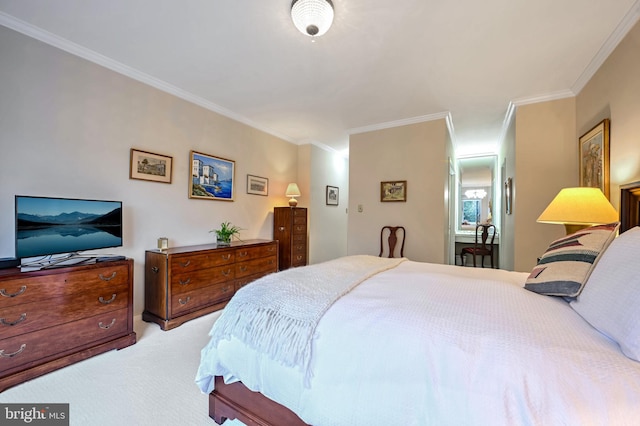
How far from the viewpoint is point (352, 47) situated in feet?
7.12

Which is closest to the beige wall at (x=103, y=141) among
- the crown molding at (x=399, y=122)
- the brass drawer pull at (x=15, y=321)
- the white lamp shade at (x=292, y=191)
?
the brass drawer pull at (x=15, y=321)

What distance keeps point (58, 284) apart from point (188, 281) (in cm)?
99

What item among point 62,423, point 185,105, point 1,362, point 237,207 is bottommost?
point 62,423

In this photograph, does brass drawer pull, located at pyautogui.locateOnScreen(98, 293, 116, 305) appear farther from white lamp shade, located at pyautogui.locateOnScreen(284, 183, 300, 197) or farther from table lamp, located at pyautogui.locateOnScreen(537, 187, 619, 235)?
table lamp, located at pyautogui.locateOnScreen(537, 187, 619, 235)

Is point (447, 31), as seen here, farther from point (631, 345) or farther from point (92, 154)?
point (92, 154)

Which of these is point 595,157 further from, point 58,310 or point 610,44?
point 58,310

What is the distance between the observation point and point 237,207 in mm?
3807

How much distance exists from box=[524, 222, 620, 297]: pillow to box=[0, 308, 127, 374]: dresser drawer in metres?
2.94

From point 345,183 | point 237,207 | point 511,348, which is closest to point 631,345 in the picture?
point 511,348

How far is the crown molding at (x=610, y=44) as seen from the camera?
70.0 inches

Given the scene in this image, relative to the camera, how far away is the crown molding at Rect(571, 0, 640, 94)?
5.83 feet

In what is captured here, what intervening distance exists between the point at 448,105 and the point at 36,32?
162 inches

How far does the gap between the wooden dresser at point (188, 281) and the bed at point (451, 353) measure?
4.69ft

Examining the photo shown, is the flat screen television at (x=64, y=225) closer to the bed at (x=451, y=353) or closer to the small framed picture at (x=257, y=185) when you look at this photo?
the bed at (x=451, y=353)
